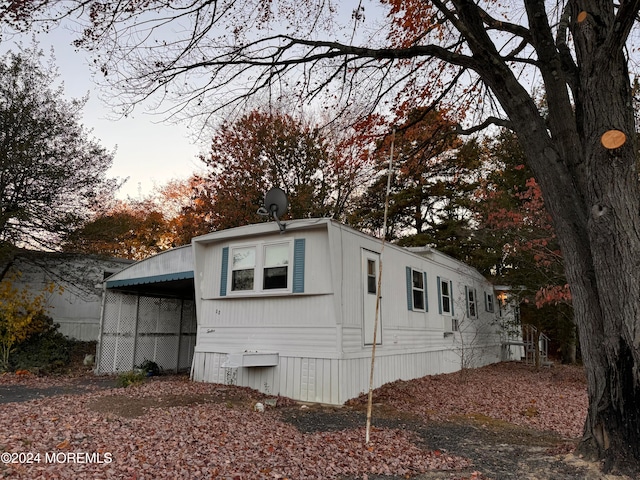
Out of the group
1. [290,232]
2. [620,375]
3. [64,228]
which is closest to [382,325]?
[290,232]

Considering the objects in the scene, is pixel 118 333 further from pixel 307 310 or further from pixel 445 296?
pixel 445 296

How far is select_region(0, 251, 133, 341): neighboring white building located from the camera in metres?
13.3

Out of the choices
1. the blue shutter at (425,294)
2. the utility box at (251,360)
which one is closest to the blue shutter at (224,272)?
the utility box at (251,360)

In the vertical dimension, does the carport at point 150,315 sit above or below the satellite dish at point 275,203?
below

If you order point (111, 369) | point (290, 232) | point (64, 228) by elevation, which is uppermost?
point (64, 228)

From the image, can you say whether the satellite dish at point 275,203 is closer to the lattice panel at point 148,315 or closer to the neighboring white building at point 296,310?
the neighboring white building at point 296,310

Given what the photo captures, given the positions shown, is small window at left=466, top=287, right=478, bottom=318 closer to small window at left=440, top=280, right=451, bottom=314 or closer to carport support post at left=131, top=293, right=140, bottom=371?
small window at left=440, top=280, right=451, bottom=314

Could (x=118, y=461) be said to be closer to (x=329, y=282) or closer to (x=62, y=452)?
(x=62, y=452)

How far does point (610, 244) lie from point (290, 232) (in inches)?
207

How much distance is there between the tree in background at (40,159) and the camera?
12023mm

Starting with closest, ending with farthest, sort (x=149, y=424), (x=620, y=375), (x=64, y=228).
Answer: (x=620, y=375), (x=149, y=424), (x=64, y=228)

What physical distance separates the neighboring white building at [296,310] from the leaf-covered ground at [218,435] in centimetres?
60

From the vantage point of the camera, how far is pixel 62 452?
156 inches

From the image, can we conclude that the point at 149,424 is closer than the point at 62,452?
No
